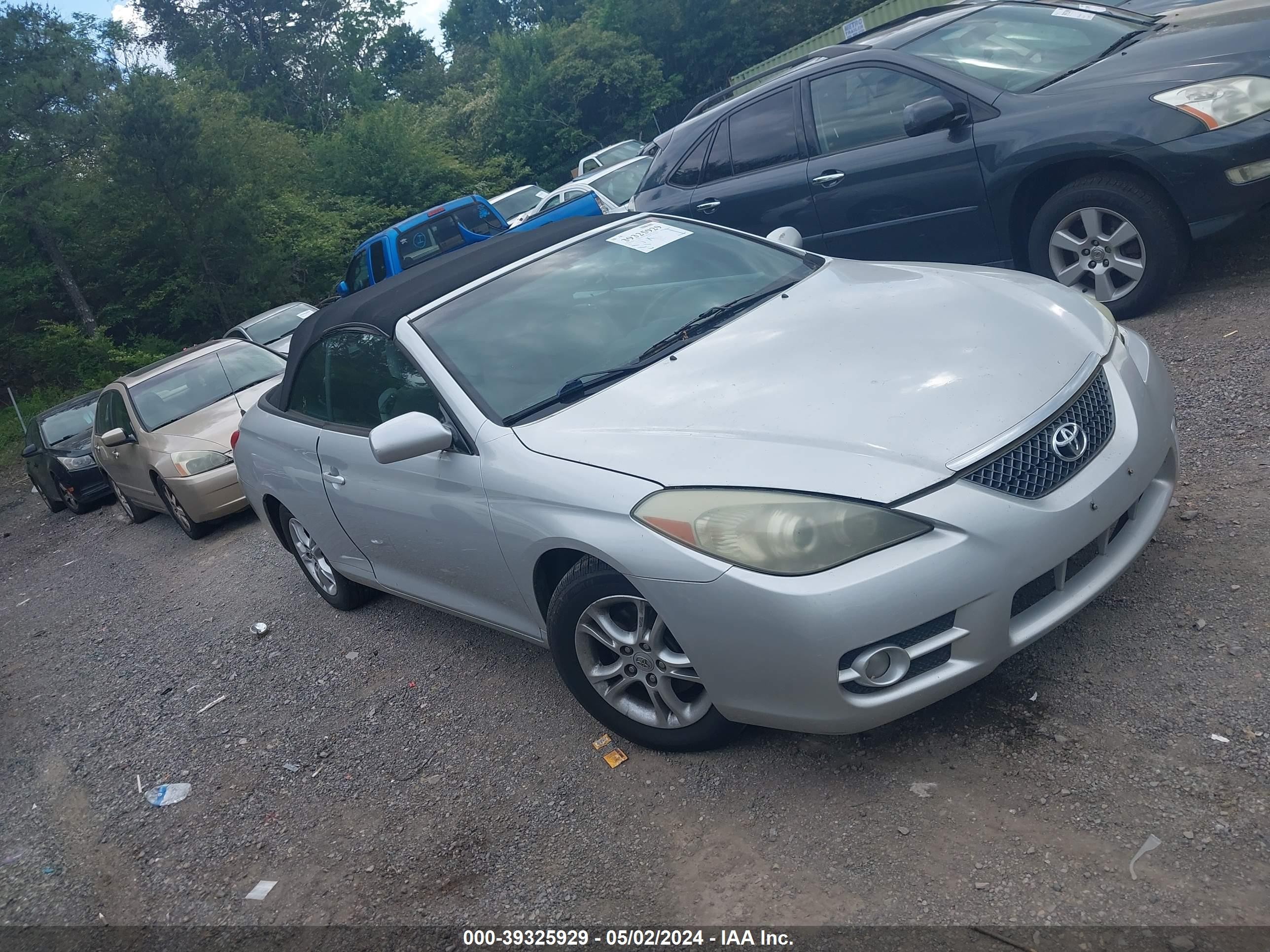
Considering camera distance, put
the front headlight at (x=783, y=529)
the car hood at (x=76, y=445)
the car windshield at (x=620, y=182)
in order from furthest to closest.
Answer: the car windshield at (x=620, y=182), the car hood at (x=76, y=445), the front headlight at (x=783, y=529)

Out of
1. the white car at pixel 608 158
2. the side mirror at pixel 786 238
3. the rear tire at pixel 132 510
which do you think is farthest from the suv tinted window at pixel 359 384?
the white car at pixel 608 158

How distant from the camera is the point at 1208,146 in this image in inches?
200

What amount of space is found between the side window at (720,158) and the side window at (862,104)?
732mm

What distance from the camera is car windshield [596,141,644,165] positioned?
22.9 metres

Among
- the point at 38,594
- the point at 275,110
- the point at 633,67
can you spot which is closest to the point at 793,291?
the point at 38,594

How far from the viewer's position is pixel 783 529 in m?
2.76

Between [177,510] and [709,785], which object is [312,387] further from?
[177,510]

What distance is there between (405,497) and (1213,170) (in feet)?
13.9

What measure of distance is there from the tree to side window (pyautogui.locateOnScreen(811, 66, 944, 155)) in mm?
20572

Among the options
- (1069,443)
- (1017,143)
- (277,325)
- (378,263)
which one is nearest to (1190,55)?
(1017,143)

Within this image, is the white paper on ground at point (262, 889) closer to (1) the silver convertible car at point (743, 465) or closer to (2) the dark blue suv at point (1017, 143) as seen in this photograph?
(1) the silver convertible car at point (743, 465)

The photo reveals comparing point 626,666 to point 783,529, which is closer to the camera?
point 783,529

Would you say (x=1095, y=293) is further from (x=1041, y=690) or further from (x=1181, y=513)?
(x=1041, y=690)

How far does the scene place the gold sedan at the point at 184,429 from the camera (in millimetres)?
8570
